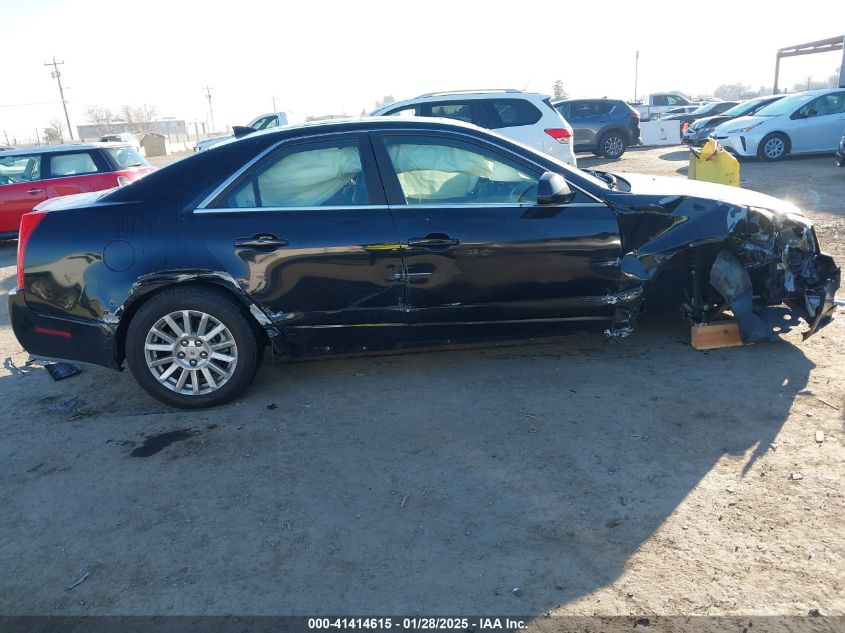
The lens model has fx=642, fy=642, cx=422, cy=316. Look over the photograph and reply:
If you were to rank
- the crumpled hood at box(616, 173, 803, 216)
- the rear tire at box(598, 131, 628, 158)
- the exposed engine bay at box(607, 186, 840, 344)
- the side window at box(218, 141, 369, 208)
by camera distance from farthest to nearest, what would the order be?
the rear tire at box(598, 131, 628, 158), the crumpled hood at box(616, 173, 803, 216), the exposed engine bay at box(607, 186, 840, 344), the side window at box(218, 141, 369, 208)

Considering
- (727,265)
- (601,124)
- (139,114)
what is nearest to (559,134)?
(727,265)

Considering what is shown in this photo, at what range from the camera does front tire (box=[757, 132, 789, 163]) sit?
1603 cm

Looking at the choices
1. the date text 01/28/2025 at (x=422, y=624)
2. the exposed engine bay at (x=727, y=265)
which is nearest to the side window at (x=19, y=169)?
the exposed engine bay at (x=727, y=265)

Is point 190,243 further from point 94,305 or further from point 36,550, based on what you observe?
point 36,550

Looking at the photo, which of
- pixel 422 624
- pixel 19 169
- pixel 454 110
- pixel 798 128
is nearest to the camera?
pixel 422 624

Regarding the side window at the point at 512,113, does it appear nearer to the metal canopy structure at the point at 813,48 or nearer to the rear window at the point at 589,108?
the rear window at the point at 589,108

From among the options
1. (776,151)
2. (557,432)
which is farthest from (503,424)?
(776,151)

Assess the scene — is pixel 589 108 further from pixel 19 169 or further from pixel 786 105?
pixel 19 169

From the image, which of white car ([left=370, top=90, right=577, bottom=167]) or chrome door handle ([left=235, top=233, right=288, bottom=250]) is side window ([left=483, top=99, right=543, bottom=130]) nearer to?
white car ([left=370, top=90, right=577, bottom=167])

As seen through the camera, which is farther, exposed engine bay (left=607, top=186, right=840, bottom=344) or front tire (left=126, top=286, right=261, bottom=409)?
exposed engine bay (left=607, top=186, right=840, bottom=344)

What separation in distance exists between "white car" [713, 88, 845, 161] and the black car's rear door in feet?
49.9

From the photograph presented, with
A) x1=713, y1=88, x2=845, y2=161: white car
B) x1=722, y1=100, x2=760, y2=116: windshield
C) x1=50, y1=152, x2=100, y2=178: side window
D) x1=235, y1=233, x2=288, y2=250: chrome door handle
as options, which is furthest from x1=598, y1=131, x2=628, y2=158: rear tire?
x1=235, y1=233, x2=288, y2=250: chrome door handle

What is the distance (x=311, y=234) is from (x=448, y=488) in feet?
5.88

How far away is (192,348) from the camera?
4.02 meters
